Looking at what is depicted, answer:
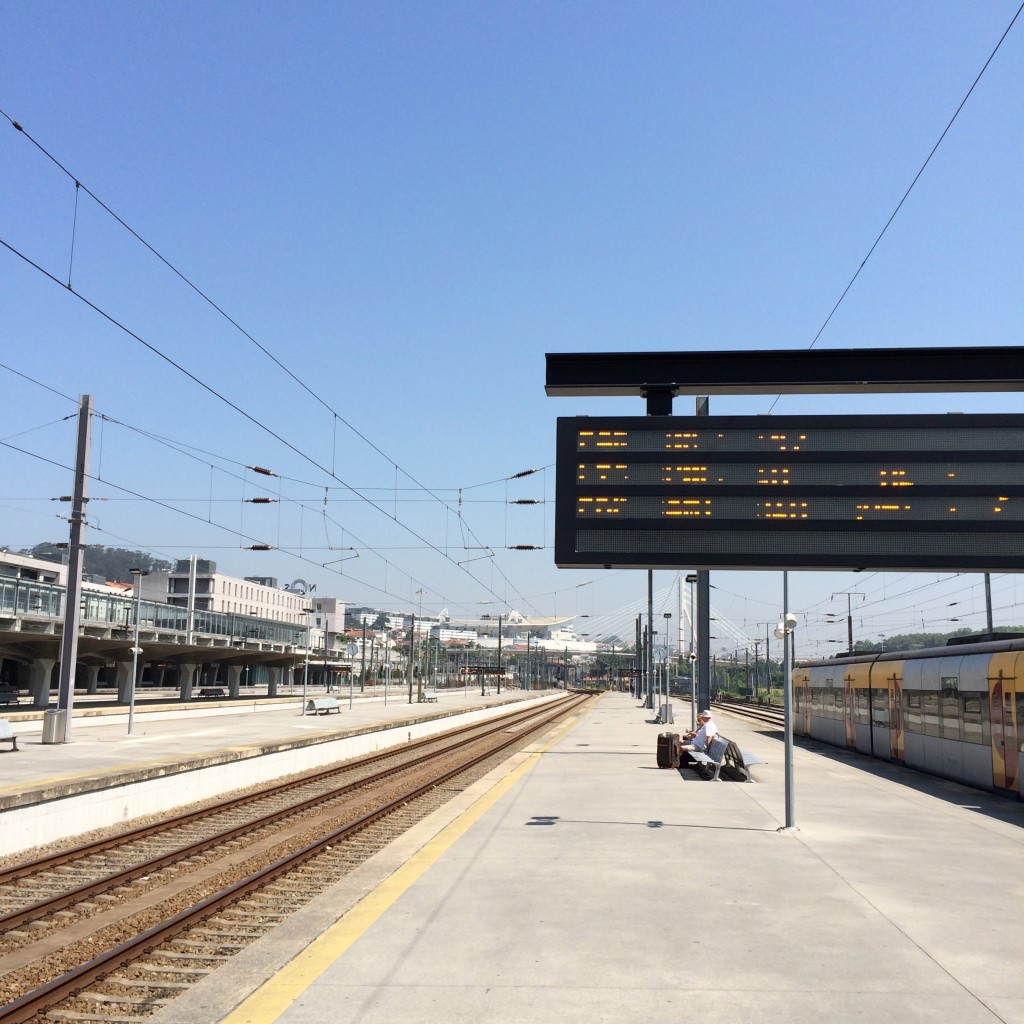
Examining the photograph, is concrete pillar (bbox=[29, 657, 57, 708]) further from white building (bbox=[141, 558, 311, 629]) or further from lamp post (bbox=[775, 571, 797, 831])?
white building (bbox=[141, 558, 311, 629])

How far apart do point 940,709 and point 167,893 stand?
678 inches

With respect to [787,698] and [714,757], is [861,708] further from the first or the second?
[787,698]

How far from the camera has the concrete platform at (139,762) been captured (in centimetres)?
1432

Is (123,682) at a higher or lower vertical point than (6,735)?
lower

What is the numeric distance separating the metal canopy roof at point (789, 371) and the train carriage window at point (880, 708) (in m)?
10.8

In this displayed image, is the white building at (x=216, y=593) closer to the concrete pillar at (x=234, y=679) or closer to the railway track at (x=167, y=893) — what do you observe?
the concrete pillar at (x=234, y=679)

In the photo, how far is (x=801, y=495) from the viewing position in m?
17.5

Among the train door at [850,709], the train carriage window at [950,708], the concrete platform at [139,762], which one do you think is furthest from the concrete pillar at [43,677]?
the train carriage window at [950,708]

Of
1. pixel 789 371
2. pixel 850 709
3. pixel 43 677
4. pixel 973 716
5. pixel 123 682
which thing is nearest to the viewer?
pixel 789 371

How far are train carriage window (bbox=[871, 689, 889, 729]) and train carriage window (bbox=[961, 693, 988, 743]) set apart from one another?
241 inches

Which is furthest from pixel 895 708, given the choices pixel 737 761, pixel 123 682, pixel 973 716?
pixel 123 682

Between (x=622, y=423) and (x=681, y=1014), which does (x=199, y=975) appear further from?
(x=622, y=423)

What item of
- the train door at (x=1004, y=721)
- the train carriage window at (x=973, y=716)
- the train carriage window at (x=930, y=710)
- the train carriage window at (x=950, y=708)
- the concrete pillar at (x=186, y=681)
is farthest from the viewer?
the concrete pillar at (x=186, y=681)

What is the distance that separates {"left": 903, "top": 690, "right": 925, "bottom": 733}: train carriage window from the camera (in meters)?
23.2
